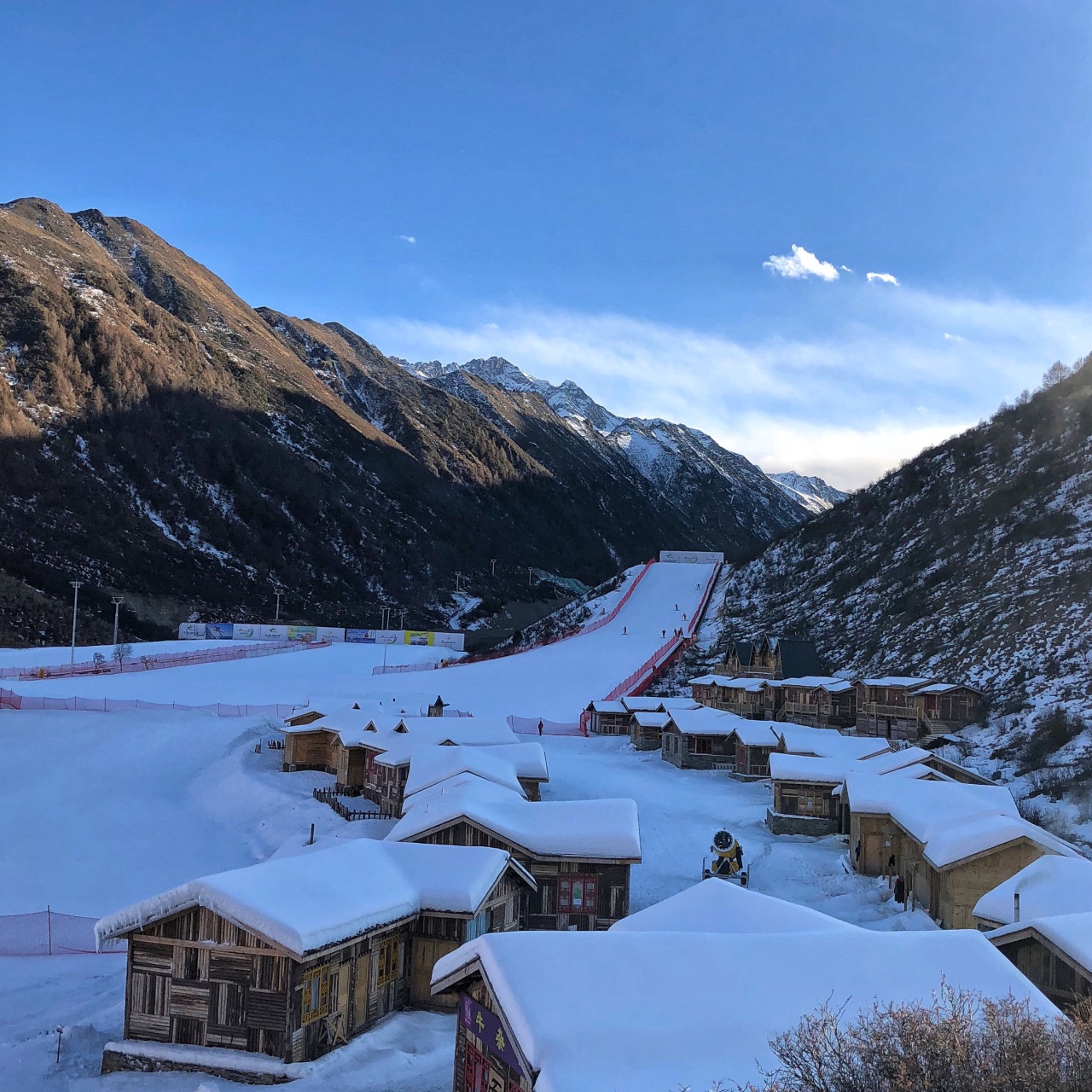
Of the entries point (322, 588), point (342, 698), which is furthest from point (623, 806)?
point (322, 588)

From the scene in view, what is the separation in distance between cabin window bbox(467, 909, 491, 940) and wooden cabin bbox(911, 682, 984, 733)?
1077 inches

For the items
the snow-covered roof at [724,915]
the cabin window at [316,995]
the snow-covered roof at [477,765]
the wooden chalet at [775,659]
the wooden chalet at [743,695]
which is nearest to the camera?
the snow-covered roof at [724,915]

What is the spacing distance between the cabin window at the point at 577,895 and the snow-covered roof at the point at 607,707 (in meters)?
28.4

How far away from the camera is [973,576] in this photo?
51.6 meters

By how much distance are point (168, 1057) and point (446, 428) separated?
181803 millimetres

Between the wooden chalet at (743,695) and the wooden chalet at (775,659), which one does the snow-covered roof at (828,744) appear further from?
the wooden chalet at (775,659)

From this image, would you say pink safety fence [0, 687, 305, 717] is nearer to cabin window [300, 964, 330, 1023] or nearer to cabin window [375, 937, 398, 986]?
cabin window [375, 937, 398, 986]

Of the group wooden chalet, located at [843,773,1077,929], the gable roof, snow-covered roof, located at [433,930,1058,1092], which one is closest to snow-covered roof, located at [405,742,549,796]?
wooden chalet, located at [843,773,1077,929]

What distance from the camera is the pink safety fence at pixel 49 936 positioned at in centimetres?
1950

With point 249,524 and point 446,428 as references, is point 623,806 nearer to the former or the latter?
point 249,524

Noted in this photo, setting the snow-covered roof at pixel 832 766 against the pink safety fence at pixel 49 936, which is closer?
the pink safety fence at pixel 49 936

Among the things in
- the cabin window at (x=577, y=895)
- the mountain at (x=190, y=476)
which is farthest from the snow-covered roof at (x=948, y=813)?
the mountain at (x=190, y=476)

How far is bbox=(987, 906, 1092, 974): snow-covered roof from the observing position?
11.7 metres

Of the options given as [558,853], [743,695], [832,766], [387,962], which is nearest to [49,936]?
[387,962]
